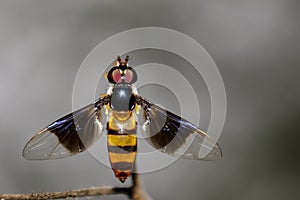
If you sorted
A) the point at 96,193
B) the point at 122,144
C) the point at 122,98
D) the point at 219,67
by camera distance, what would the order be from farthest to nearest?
the point at 219,67 → the point at 122,98 → the point at 122,144 → the point at 96,193

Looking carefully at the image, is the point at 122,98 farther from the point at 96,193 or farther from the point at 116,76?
the point at 96,193

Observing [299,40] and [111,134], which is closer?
[111,134]

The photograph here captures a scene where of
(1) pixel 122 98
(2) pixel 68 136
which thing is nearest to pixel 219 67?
(1) pixel 122 98

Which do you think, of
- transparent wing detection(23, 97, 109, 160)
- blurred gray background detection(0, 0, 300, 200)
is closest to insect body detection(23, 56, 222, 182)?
transparent wing detection(23, 97, 109, 160)

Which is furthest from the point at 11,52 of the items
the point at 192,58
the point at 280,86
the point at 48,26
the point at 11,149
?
the point at 280,86

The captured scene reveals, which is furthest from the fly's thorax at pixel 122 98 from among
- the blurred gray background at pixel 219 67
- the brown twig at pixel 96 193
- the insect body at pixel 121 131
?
the blurred gray background at pixel 219 67

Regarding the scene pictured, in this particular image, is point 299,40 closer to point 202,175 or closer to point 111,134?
point 202,175

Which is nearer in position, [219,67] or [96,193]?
[96,193]
